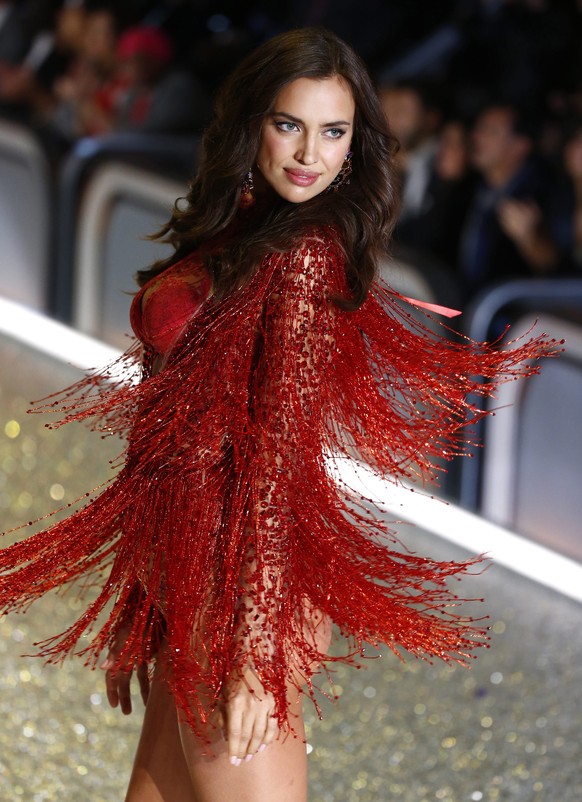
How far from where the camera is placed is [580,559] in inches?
119

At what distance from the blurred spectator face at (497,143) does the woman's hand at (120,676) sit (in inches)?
78.0

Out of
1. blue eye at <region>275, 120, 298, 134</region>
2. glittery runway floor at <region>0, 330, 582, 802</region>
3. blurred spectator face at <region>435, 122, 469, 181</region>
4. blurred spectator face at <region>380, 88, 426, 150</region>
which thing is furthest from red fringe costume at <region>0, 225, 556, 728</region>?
blurred spectator face at <region>380, 88, 426, 150</region>

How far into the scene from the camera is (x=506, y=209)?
304cm

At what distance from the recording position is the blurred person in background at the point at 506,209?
296cm

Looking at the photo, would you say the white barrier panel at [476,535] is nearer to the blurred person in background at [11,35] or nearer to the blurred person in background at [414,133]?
the blurred person in background at [414,133]

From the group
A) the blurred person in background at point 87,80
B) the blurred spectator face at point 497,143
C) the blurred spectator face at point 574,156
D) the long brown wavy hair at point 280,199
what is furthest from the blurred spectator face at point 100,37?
the long brown wavy hair at point 280,199

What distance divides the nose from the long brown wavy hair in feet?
0.16

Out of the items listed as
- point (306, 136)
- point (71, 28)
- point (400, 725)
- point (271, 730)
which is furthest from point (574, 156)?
point (71, 28)

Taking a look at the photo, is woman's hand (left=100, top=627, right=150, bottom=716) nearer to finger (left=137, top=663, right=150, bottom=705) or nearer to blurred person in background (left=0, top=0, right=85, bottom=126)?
finger (left=137, top=663, right=150, bottom=705)

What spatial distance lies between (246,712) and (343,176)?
61 centimetres

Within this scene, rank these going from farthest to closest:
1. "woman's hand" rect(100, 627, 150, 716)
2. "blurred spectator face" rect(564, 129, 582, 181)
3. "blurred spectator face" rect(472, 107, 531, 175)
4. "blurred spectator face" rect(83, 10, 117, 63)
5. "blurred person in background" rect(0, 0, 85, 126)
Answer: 1. "blurred person in background" rect(0, 0, 85, 126)
2. "blurred spectator face" rect(83, 10, 117, 63)
3. "blurred spectator face" rect(472, 107, 531, 175)
4. "blurred spectator face" rect(564, 129, 582, 181)
5. "woman's hand" rect(100, 627, 150, 716)

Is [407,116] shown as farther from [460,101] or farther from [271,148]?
[271,148]

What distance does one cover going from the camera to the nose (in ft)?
3.90

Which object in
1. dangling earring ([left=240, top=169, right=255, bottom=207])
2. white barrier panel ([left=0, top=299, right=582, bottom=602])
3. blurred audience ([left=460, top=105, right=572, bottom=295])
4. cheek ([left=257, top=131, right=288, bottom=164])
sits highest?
cheek ([left=257, top=131, right=288, bottom=164])
